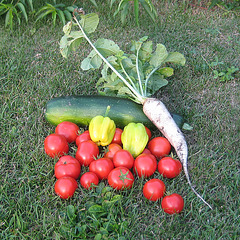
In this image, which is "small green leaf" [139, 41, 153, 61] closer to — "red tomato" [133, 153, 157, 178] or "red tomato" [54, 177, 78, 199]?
"red tomato" [133, 153, 157, 178]

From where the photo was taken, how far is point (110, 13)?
4941 millimetres

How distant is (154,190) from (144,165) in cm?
24

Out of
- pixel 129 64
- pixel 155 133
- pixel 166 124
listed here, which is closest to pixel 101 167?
pixel 166 124

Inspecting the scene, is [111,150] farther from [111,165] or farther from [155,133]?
[155,133]

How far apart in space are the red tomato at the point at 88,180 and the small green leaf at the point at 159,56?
147cm

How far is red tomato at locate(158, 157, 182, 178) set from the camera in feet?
8.02

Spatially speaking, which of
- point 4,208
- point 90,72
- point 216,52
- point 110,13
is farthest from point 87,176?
point 110,13

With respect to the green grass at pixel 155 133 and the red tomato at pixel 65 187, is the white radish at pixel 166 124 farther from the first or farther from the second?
the red tomato at pixel 65 187

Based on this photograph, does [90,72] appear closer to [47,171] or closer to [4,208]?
[47,171]

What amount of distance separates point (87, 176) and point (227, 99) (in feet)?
6.50

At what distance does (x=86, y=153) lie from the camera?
2.54m

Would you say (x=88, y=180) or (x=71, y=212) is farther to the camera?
(x=88, y=180)

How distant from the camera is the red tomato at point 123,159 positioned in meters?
2.42

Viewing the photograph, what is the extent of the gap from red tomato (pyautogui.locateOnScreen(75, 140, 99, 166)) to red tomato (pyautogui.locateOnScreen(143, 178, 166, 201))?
540mm
